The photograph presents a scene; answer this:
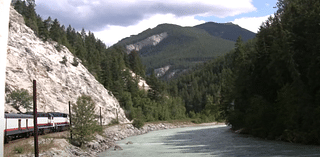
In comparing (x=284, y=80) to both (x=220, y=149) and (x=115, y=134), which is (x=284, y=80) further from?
(x=115, y=134)

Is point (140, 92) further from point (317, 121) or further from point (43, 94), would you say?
point (317, 121)

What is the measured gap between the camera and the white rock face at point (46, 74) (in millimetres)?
78738

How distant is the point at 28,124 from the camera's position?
41.8m

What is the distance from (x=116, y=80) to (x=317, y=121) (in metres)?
105

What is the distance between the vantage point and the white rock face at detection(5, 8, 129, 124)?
78738mm

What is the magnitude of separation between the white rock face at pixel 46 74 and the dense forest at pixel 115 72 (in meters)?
4.91

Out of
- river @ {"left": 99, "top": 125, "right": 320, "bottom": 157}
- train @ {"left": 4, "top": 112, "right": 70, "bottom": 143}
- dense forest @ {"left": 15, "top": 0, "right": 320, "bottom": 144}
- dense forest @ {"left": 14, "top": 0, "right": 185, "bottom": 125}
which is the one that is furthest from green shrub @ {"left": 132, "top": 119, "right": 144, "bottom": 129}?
river @ {"left": 99, "top": 125, "right": 320, "bottom": 157}

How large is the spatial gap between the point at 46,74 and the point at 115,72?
5307cm

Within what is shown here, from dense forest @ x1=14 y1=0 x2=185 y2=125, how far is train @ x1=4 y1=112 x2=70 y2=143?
42848mm

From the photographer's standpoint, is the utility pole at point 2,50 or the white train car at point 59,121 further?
the white train car at point 59,121

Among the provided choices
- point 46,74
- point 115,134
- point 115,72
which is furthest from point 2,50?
point 115,72

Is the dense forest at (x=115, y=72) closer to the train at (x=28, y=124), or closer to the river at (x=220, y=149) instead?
the train at (x=28, y=124)

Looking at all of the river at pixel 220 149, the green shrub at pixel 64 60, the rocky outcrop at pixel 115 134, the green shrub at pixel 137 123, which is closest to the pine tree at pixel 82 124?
the rocky outcrop at pixel 115 134

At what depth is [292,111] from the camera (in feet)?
146
